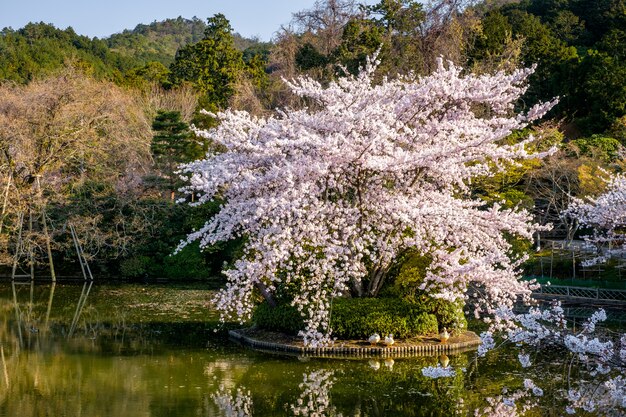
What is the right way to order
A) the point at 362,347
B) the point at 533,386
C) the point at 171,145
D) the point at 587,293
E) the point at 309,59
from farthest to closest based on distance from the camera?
the point at 309,59
the point at 171,145
the point at 587,293
the point at 362,347
the point at 533,386

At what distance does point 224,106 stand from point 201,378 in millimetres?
31644

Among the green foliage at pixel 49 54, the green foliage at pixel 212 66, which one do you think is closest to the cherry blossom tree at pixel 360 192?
the green foliage at pixel 49 54

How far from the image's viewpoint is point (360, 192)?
13742 millimetres

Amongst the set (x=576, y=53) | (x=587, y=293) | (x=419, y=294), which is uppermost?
(x=576, y=53)

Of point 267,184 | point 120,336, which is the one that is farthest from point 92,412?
point 120,336

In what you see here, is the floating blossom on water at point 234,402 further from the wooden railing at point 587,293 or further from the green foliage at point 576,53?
the green foliage at point 576,53

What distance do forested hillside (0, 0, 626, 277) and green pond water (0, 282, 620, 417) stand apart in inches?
250

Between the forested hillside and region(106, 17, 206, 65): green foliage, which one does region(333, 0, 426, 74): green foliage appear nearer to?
the forested hillside

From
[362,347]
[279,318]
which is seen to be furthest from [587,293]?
[279,318]

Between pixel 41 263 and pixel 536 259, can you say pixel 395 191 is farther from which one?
pixel 41 263

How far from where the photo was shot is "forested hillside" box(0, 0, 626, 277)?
26688 millimetres

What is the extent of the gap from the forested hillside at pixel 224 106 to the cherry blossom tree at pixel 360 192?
5324 millimetres

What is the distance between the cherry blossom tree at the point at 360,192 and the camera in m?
12.9

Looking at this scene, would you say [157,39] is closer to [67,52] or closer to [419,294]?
[67,52]
